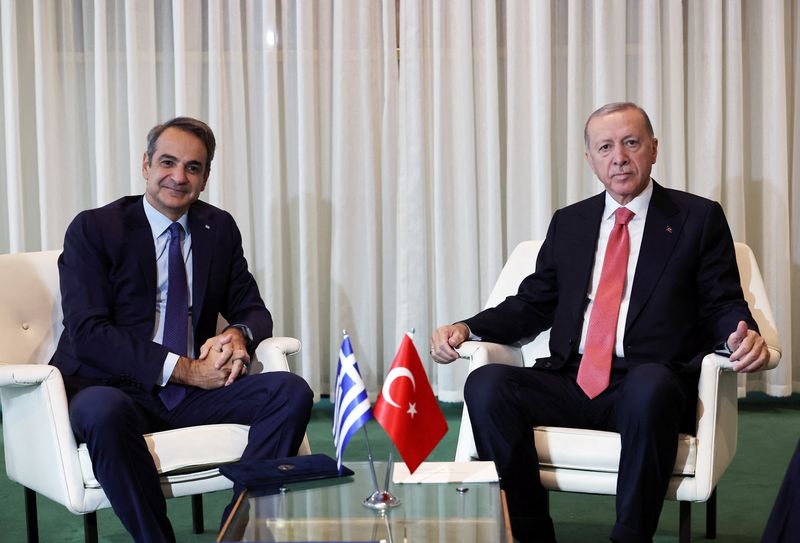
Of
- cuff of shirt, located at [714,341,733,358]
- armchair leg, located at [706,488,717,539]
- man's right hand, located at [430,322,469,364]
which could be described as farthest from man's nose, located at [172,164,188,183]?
armchair leg, located at [706,488,717,539]

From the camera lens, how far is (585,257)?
3.19 meters

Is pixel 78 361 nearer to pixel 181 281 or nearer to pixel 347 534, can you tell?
pixel 181 281

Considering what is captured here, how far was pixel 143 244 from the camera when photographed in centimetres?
313

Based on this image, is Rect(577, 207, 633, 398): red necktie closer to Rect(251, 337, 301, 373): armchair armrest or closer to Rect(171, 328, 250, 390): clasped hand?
Rect(251, 337, 301, 373): armchair armrest

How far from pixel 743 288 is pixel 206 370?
173cm

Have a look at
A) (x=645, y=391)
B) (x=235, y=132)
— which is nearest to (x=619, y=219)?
(x=645, y=391)

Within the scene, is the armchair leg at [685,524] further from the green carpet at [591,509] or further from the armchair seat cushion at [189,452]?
the armchair seat cushion at [189,452]

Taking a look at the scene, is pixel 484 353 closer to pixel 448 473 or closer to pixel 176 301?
pixel 448 473

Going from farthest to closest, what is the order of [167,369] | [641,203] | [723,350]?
[641,203] → [167,369] → [723,350]

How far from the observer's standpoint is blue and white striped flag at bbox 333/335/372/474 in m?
2.23

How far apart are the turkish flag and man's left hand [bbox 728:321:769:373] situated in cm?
94

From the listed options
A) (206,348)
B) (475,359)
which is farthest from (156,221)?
(475,359)

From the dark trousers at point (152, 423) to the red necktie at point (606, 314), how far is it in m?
0.86

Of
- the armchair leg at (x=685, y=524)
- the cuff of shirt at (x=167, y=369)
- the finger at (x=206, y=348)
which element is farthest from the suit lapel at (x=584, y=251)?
the cuff of shirt at (x=167, y=369)
